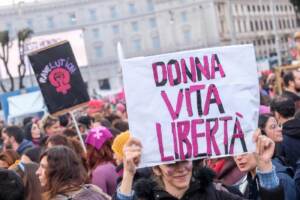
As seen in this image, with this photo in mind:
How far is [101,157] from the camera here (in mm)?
5879

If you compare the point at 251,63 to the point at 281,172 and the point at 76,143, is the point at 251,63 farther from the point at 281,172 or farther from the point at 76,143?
the point at 76,143

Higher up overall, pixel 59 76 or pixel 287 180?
pixel 59 76

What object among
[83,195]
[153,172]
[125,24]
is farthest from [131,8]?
[153,172]

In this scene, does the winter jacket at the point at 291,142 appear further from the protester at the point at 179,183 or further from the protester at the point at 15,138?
the protester at the point at 15,138

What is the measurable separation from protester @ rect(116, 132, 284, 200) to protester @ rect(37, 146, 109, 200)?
0.69m

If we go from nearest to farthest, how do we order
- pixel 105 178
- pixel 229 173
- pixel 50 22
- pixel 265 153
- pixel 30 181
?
1. pixel 265 153
2. pixel 30 181
3. pixel 229 173
4. pixel 105 178
5. pixel 50 22

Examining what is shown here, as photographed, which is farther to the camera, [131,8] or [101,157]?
[131,8]

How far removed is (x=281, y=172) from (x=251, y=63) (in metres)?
0.90

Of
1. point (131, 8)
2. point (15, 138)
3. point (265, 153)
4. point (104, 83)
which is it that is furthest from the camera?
point (131, 8)

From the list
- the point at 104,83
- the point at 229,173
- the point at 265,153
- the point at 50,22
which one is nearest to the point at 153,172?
the point at 265,153

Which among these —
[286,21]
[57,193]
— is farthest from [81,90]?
[286,21]

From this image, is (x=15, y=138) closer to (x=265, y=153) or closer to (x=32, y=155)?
(x=32, y=155)

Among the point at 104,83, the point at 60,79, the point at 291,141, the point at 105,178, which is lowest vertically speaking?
the point at 104,83

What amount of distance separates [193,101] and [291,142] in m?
1.97
